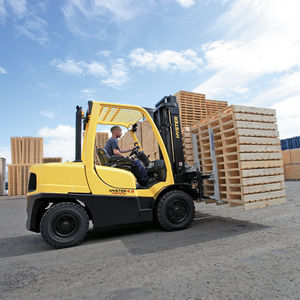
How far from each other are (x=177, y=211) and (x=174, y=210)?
0.07 m

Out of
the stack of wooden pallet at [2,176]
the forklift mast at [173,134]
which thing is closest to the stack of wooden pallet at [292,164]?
the forklift mast at [173,134]

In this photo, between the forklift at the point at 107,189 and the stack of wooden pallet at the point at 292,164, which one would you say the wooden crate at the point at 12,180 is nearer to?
the forklift at the point at 107,189

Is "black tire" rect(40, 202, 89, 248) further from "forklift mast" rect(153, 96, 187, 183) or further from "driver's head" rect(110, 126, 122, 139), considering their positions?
"forklift mast" rect(153, 96, 187, 183)

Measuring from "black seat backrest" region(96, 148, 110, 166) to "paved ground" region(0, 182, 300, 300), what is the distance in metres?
1.35

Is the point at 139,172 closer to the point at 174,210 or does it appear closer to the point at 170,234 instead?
the point at 174,210

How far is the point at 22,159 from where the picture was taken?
702 inches

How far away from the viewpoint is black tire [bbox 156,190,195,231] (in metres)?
4.19

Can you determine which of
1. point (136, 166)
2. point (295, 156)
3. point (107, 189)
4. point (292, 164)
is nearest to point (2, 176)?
point (136, 166)

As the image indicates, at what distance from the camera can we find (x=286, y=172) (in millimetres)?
18797

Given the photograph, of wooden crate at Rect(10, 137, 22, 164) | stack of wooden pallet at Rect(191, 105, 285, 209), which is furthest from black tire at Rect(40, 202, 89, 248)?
wooden crate at Rect(10, 137, 22, 164)

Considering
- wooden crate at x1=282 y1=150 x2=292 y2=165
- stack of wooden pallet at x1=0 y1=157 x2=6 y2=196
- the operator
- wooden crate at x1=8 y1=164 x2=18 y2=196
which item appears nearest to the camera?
the operator

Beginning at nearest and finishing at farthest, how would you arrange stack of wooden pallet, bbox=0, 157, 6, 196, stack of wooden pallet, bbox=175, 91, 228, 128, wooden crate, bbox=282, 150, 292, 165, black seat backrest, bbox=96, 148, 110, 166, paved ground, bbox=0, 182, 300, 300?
paved ground, bbox=0, 182, 300, 300 < black seat backrest, bbox=96, 148, 110, 166 < stack of wooden pallet, bbox=175, 91, 228, 128 < wooden crate, bbox=282, 150, 292, 165 < stack of wooden pallet, bbox=0, 157, 6, 196

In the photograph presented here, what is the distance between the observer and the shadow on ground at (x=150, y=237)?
3512mm

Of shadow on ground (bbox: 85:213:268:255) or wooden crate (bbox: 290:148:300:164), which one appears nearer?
shadow on ground (bbox: 85:213:268:255)
